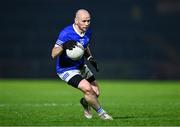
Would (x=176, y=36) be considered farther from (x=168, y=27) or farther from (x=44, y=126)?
(x=44, y=126)

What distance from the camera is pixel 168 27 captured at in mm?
40156

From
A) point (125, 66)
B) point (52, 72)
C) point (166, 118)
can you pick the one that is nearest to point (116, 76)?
point (125, 66)

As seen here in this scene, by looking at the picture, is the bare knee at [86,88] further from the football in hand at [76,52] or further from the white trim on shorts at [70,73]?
the football in hand at [76,52]

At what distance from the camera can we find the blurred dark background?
121 ft

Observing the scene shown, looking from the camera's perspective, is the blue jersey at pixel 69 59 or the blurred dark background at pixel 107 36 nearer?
the blue jersey at pixel 69 59

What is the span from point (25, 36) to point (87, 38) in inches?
1064

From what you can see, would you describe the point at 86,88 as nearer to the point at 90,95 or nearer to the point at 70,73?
the point at 90,95

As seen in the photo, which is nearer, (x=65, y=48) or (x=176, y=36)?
(x=65, y=48)

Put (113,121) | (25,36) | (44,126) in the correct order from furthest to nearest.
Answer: (25,36)
(113,121)
(44,126)

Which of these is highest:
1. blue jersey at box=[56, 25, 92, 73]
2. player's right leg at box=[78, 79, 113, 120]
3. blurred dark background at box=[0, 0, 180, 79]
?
blue jersey at box=[56, 25, 92, 73]

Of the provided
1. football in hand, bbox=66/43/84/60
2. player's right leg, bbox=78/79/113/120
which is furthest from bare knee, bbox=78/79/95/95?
football in hand, bbox=66/43/84/60

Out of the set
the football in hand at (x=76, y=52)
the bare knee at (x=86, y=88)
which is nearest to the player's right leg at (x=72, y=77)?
the bare knee at (x=86, y=88)

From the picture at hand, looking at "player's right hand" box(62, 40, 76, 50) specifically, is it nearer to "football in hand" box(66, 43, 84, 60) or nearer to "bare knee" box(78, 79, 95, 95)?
"football in hand" box(66, 43, 84, 60)

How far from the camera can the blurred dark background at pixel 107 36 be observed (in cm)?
3691
